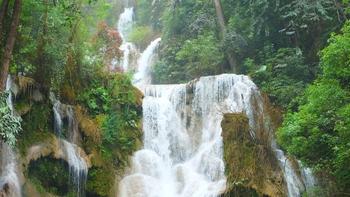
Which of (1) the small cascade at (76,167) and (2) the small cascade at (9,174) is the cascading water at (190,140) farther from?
(2) the small cascade at (9,174)

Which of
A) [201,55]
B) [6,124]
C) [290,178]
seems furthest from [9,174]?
[201,55]

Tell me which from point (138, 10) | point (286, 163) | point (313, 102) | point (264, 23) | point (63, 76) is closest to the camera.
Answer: point (313, 102)

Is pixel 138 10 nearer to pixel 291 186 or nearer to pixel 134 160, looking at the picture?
pixel 134 160

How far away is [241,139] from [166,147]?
3231mm

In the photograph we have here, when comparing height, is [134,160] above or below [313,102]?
below

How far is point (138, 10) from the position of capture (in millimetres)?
35906

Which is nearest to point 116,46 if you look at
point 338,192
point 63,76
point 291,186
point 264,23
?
point 264,23

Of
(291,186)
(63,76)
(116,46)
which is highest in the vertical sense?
(116,46)

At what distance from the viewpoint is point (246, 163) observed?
13734 millimetres

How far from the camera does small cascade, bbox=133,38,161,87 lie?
87.4 ft

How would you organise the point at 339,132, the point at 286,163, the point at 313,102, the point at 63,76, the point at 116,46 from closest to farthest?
the point at 339,132, the point at 313,102, the point at 63,76, the point at 286,163, the point at 116,46

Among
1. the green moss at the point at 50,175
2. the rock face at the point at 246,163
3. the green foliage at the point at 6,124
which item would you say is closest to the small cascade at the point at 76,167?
the green moss at the point at 50,175

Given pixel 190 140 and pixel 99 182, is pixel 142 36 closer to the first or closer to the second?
pixel 190 140

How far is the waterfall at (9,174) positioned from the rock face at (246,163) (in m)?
5.60
